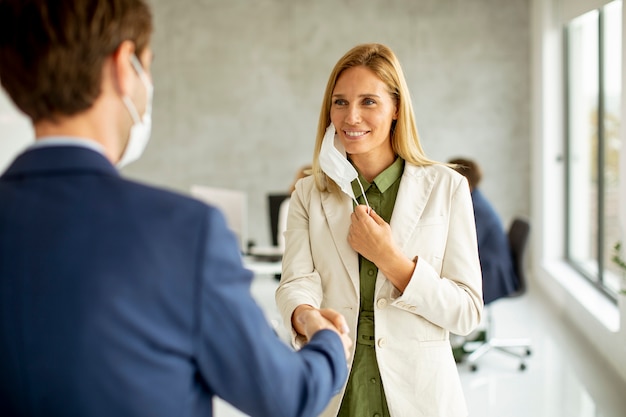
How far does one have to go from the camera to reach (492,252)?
479 cm

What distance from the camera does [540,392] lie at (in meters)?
4.63

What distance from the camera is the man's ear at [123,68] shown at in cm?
110

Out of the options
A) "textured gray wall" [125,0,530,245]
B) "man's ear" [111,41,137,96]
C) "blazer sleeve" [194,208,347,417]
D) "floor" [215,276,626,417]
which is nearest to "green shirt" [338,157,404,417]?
"blazer sleeve" [194,208,347,417]

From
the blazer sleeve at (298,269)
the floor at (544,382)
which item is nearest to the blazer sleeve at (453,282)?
the blazer sleeve at (298,269)

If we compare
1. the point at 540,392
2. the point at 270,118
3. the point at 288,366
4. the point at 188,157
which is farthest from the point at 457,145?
the point at 288,366

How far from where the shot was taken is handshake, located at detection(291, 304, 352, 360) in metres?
1.44

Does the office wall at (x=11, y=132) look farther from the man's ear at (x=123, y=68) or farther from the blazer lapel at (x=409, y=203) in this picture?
the man's ear at (x=123, y=68)

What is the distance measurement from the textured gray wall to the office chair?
9.92 feet

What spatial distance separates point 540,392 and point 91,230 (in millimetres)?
4097

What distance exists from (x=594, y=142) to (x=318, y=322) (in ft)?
18.7

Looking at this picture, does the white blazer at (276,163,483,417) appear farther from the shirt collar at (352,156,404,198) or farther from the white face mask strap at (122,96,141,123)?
the white face mask strap at (122,96,141,123)

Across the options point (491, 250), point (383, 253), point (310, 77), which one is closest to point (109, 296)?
point (383, 253)

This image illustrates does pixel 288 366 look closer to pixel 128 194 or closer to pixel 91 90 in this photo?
pixel 128 194

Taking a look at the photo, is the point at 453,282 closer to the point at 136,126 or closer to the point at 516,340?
the point at 136,126
